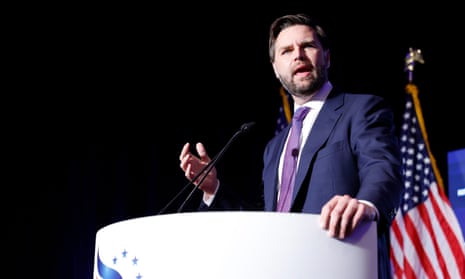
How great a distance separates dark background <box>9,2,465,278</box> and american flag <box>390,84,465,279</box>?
25cm

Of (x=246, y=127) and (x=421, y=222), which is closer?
(x=246, y=127)

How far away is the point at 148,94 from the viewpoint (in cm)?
416

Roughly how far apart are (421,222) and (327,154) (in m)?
2.95

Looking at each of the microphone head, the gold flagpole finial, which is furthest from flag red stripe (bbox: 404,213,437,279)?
the microphone head

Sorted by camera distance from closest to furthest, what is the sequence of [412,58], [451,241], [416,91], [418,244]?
[451,241] < [418,244] < [412,58] < [416,91]

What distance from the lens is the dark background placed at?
3623 mm

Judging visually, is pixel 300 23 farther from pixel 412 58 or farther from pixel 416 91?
pixel 416 91

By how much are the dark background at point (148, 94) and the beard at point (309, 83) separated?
7.37 ft

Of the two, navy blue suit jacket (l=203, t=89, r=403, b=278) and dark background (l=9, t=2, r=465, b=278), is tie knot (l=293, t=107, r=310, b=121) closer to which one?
navy blue suit jacket (l=203, t=89, r=403, b=278)

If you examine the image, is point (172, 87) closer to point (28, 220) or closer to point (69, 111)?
point (69, 111)

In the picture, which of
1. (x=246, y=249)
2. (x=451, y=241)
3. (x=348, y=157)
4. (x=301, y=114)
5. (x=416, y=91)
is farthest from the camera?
(x=416, y=91)

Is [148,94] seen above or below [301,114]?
below

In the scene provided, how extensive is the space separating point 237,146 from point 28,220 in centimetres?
164

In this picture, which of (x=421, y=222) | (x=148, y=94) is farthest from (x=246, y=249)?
(x=421, y=222)
